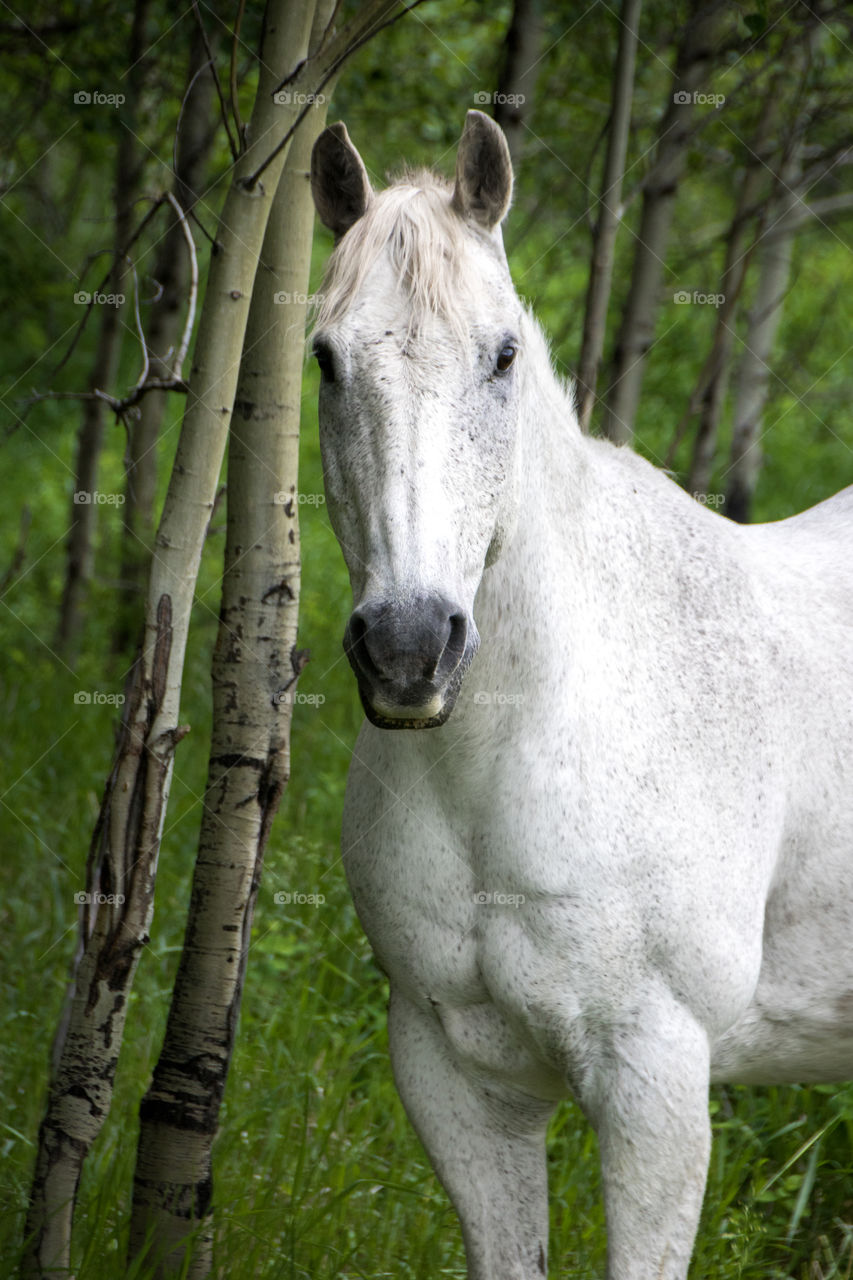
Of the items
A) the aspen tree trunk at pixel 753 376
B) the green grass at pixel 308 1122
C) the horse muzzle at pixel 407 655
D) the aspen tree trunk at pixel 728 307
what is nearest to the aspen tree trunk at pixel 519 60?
the aspen tree trunk at pixel 728 307

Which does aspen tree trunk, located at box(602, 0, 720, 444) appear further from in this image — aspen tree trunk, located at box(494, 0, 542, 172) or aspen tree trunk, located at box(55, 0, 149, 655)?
aspen tree trunk, located at box(55, 0, 149, 655)

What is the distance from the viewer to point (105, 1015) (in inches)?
89.7

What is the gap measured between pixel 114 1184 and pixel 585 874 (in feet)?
4.72

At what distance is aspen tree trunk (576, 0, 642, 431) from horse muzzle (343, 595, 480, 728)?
1.85m

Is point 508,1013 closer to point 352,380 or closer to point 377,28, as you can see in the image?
point 352,380

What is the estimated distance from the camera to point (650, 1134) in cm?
201

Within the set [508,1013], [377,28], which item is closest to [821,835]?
[508,1013]

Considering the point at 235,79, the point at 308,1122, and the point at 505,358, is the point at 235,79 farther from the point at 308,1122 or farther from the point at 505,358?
the point at 308,1122

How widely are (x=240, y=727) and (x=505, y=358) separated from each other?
95 cm

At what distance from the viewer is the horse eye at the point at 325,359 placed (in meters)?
1.96

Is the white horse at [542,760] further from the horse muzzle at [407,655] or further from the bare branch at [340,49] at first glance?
the bare branch at [340,49]

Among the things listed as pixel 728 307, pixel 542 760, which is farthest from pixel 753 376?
pixel 542 760

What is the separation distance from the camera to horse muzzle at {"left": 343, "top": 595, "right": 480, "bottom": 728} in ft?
5.56

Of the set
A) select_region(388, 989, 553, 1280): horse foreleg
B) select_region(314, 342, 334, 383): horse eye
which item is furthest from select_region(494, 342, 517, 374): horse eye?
select_region(388, 989, 553, 1280): horse foreleg
